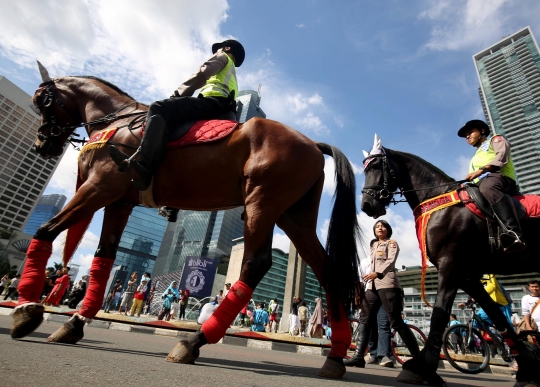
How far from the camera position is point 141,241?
5541 inches

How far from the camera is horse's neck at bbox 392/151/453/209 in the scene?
4.07m

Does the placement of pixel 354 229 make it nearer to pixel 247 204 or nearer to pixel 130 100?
pixel 247 204

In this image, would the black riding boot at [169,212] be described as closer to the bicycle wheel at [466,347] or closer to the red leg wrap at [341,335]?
the red leg wrap at [341,335]

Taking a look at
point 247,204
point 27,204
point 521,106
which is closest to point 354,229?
point 247,204

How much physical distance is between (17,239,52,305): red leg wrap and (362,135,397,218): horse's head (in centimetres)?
371

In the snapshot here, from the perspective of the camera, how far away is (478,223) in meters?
3.49

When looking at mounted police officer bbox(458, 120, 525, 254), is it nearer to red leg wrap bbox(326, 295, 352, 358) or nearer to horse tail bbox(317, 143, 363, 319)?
horse tail bbox(317, 143, 363, 319)

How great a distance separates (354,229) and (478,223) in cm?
141

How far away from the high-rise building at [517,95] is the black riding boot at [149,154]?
92.5 meters

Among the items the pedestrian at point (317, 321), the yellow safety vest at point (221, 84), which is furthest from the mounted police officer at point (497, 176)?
the pedestrian at point (317, 321)

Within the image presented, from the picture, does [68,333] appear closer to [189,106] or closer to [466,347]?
[189,106]

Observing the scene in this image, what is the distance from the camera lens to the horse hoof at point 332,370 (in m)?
2.61

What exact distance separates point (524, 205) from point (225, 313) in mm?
3625

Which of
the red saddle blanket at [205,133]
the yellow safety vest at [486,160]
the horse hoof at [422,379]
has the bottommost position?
the horse hoof at [422,379]
